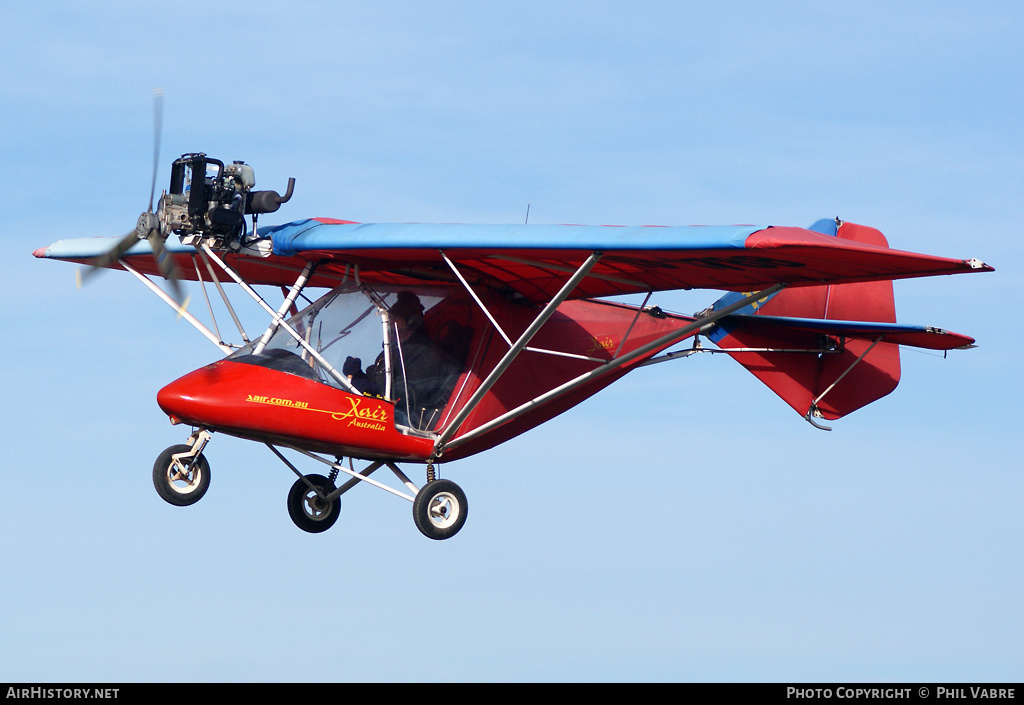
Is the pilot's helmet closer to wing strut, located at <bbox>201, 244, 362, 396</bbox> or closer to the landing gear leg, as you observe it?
wing strut, located at <bbox>201, 244, 362, 396</bbox>

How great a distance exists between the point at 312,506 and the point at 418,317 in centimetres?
272

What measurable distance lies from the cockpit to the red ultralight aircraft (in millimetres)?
19

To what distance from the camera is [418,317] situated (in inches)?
689

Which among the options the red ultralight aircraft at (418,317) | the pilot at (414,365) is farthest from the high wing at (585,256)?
the pilot at (414,365)

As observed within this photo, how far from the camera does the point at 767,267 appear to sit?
15859 mm

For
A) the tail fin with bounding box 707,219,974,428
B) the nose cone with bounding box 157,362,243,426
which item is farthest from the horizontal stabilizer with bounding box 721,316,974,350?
the nose cone with bounding box 157,362,243,426

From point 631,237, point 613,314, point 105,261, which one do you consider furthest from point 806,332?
point 105,261

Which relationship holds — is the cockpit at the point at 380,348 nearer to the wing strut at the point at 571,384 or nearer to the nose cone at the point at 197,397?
the wing strut at the point at 571,384

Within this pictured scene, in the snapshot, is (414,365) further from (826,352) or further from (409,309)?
(826,352)

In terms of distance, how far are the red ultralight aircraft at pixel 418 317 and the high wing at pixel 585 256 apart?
27mm

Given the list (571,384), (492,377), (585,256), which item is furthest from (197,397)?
(571,384)

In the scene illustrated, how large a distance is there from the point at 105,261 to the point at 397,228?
11.1 ft

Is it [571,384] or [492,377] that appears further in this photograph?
[571,384]

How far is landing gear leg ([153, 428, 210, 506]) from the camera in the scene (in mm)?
16062
